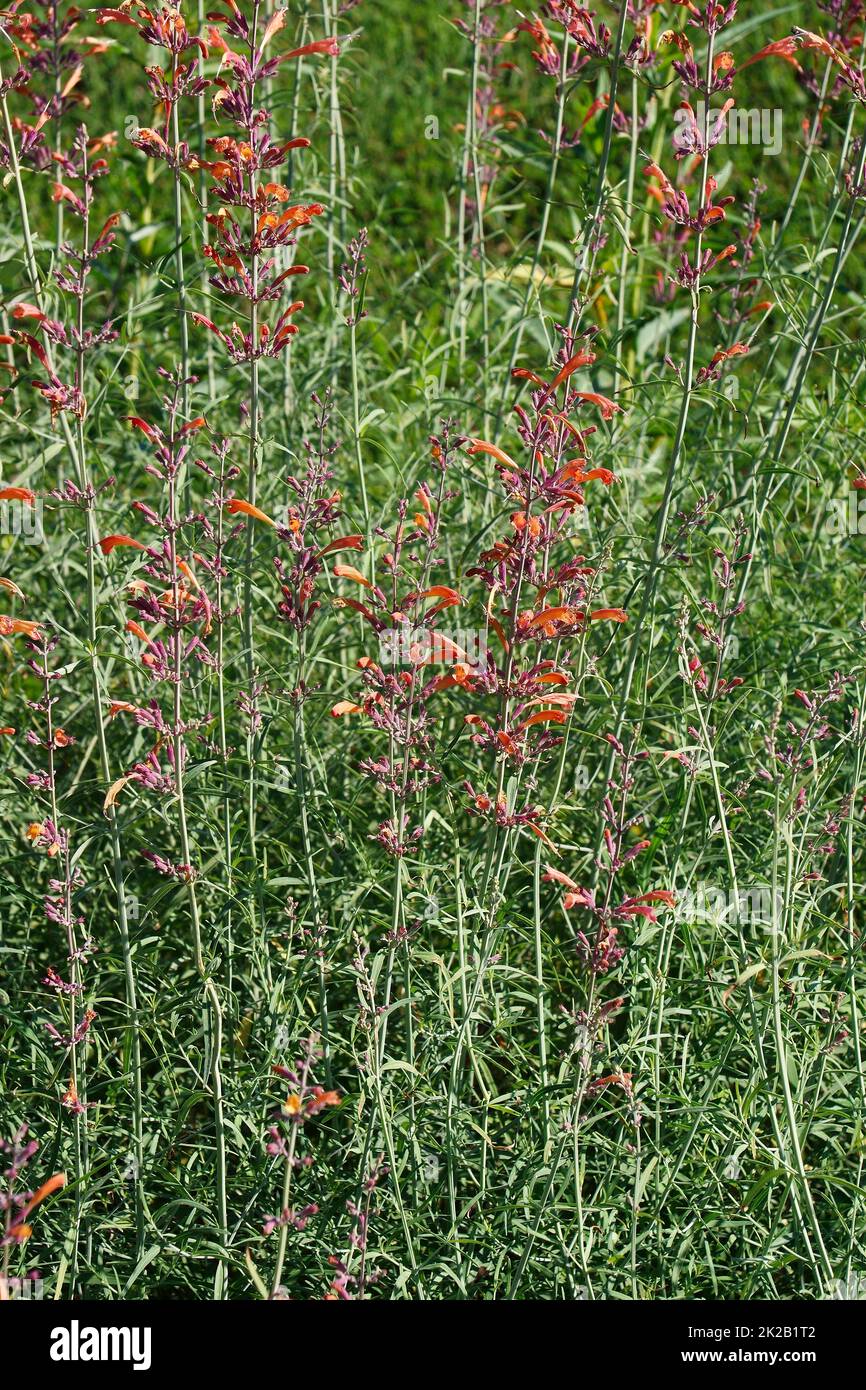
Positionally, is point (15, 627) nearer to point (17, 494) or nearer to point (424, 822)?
point (17, 494)

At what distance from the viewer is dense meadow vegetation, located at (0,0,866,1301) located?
3.46m

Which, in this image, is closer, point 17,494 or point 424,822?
point 17,494

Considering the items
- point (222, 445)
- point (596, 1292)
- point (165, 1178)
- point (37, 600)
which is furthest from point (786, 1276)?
point (37, 600)

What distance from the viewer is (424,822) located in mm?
3805

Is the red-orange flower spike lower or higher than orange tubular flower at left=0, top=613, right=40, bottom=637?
higher

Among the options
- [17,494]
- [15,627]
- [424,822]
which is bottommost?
[424,822]

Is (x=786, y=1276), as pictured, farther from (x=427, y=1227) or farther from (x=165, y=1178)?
(x=165, y=1178)

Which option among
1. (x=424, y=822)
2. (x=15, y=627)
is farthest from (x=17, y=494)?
(x=424, y=822)

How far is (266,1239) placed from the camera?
3.76 m

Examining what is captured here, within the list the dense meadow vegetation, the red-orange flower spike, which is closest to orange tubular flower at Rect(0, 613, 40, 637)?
the dense meadow vegetation

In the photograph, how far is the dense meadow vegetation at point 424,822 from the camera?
3455 mm

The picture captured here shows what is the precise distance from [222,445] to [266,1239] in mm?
2030

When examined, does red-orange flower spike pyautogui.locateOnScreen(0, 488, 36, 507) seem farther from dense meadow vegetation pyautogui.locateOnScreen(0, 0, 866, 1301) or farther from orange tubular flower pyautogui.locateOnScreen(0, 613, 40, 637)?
orange tubular flower pyautogui.locateOnScreen(0, 613, 40, 637)

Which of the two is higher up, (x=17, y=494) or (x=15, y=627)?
(x=17, y=494)
